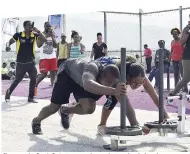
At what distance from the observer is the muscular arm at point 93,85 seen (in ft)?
11.4

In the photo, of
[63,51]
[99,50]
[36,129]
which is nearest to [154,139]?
[36,129]

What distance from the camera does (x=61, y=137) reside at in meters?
4.43

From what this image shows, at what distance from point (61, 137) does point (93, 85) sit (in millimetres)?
1129

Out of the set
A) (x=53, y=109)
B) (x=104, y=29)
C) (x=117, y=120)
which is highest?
(x=104, y=29)

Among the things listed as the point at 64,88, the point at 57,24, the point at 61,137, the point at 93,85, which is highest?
the point at 57,24

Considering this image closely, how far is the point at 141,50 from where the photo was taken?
15.8 metres

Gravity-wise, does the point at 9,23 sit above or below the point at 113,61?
above

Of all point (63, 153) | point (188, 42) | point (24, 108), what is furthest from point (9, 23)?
point (63, 153)

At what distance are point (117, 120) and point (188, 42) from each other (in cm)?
179

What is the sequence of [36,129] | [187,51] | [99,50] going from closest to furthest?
1. [36,129]
2. [187,51]
3. [99,50]

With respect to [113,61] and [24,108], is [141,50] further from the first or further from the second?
[113,61]

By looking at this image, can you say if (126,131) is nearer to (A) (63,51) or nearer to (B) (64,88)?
(B) (64,88)

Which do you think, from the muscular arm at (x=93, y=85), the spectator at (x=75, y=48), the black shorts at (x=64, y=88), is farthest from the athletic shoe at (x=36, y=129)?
the spectator at (x=75, y=48)

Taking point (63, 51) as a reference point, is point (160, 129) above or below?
below
